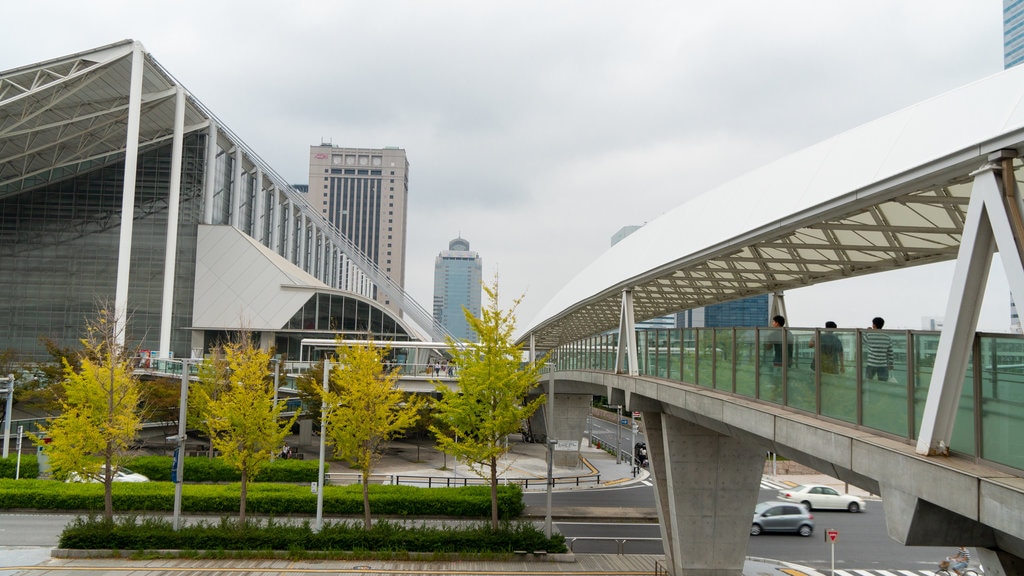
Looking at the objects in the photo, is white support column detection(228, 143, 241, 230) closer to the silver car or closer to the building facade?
the building facade

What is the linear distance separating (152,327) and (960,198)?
56911mm

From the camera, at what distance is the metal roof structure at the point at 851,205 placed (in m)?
6.36

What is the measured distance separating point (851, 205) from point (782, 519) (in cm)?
2110

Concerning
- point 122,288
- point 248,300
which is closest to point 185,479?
point 122,288

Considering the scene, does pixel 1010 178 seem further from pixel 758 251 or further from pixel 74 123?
pixel 74 123

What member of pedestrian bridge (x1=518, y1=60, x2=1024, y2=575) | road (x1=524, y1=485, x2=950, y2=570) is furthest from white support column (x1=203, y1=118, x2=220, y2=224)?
pedestrian bridge (x1=518, y1=60, x2=1024, y2=575)

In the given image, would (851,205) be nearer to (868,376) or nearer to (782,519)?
(868,376)

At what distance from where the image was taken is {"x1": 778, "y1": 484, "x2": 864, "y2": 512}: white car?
29906 millimetres

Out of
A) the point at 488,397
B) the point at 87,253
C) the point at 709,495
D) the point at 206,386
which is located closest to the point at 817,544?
the point at 709,495

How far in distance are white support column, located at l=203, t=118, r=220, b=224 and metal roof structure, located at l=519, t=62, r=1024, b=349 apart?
145 ft

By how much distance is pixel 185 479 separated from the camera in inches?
1190

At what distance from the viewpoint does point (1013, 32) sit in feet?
373

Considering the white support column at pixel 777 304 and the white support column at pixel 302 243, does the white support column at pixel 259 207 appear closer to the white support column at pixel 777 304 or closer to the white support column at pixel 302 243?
the white support column at pixel 302 243

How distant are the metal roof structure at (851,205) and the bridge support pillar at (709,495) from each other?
4212 millimetres
